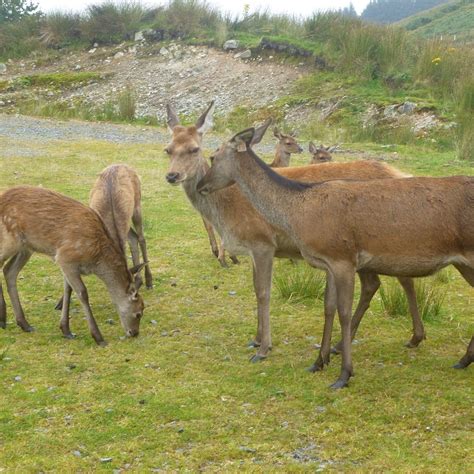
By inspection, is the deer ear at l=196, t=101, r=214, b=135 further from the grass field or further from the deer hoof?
the deer hoof

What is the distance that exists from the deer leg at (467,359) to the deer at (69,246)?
2888mm

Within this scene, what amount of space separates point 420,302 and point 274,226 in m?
1.83

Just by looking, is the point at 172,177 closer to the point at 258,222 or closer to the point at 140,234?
the point at 258,222

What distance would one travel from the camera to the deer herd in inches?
219

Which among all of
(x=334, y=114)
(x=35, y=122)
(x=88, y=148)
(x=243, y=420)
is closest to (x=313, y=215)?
(x=243, y=420)

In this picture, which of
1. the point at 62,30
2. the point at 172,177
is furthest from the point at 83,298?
the point at 62,30

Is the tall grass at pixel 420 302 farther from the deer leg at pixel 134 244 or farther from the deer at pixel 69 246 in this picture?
the deer leg at pixel 134 244

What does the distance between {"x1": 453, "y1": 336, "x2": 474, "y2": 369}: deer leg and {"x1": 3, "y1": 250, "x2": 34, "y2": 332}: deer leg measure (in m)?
3.88

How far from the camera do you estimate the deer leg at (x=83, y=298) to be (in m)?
6.79

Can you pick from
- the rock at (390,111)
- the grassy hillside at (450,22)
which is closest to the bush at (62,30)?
the rock at (390,111)

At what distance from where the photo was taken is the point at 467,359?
19.7 ft

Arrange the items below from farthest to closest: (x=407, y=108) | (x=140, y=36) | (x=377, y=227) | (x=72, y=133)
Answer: (x=140, y=36) < (x=72, y=133) < (x=407, y=108) < (x=377, y=227)

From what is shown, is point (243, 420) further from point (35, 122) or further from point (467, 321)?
point (35, 122)

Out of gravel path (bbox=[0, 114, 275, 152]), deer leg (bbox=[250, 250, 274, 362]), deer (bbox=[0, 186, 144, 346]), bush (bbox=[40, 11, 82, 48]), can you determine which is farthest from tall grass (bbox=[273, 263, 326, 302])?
bush (bbox=[40, 11, 82, 48])
